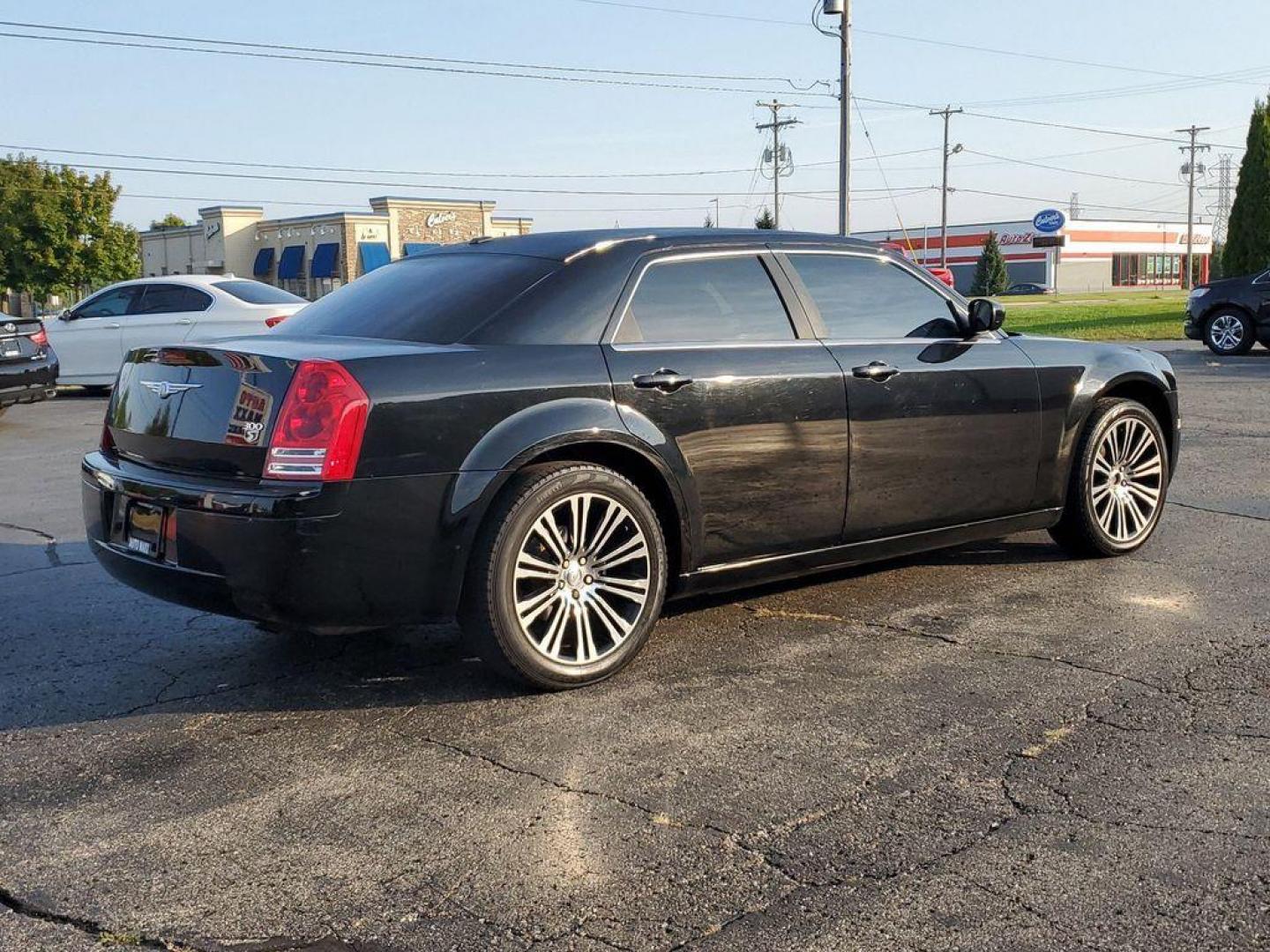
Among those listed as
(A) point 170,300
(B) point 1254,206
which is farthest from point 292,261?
(A) point 170,300

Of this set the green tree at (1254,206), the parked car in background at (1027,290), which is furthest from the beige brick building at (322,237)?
the green tree at (1254,206)

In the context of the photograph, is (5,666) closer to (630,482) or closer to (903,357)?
(630,482)

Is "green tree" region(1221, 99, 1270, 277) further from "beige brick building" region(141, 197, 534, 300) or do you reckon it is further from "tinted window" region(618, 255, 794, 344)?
"beige brick building" region(141, 197, 534, 300)

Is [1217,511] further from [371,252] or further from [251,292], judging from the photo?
[371,252]

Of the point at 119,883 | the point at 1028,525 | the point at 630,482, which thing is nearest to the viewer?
the point at 119,883

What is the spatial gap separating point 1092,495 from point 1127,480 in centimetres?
31

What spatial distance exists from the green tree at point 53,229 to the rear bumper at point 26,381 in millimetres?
44781

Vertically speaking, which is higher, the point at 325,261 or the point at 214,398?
the point at 325,261

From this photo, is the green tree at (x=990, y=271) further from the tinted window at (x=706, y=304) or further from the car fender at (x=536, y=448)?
the car fender at (x=536, y=448)

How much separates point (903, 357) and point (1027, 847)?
2715 millimetres

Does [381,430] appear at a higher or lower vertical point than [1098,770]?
higher

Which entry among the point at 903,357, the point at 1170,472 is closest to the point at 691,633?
the point at 903,357

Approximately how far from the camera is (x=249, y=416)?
14.0 feet

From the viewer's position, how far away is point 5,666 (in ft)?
16.2
